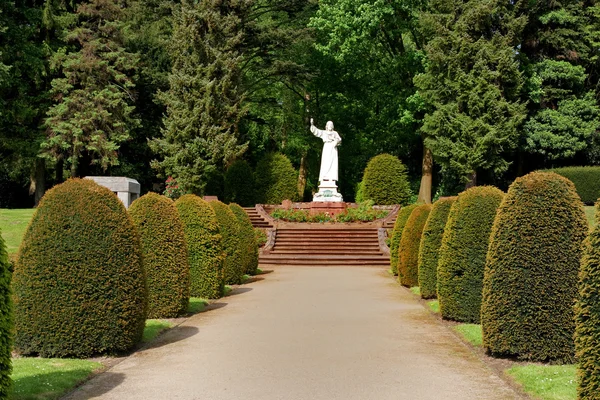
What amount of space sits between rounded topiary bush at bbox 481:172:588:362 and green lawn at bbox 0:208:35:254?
15.0 meters

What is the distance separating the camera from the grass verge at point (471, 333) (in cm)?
917

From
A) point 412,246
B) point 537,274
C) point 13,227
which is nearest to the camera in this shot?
point 537,274

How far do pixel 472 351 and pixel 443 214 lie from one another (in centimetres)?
493

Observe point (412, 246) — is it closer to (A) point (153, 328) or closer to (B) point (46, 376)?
(A) point (153, 328)

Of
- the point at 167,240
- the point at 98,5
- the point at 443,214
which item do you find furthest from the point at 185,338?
the point at 98,5

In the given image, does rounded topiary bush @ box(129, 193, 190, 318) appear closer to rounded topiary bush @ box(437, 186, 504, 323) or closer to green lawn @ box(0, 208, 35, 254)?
rounded topiary bush @ box(437, 186, 504, 323)

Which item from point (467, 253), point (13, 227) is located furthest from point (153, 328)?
point (13, 227)

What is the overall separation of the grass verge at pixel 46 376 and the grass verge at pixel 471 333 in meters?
5.22

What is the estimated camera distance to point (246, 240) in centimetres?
1884

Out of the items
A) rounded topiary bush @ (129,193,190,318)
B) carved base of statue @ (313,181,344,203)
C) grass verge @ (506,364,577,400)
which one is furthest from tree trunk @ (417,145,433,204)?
grass verge @ (506,364,577,400)

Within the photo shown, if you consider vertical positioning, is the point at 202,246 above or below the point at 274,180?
below

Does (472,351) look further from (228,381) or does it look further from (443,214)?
(443,214)

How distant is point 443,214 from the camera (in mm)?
13359

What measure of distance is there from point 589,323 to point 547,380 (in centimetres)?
176
